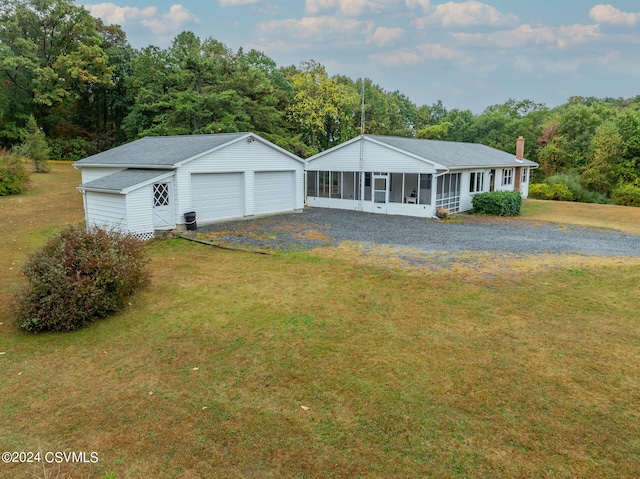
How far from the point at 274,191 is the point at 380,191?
5381 mm

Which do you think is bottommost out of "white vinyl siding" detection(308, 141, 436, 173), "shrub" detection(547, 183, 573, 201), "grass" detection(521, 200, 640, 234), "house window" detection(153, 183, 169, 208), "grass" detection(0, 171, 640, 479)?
"grass" detection(0, 171, 640, 479)

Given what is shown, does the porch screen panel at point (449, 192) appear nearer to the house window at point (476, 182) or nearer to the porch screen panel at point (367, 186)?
the house window at point (476, 182)

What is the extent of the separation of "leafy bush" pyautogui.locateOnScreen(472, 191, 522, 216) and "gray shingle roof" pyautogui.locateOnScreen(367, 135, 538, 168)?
172 centimetres

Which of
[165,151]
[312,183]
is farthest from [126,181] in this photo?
[312,183]

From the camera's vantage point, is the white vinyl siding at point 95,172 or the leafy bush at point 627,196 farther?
the leafy bush at point 627,196

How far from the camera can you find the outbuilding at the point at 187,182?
1462 centimetres

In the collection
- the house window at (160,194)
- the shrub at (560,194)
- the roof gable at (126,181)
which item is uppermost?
the roof gable at (126,181)

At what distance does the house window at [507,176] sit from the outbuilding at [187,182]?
13.4 metres

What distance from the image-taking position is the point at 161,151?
1789 cm

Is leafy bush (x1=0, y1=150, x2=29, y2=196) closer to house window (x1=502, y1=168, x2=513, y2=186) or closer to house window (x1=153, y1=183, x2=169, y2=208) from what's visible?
house window (x1=153, y1=183, x2=169, y2=208)

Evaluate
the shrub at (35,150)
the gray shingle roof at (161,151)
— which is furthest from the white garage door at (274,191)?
the shrub at (35,150)

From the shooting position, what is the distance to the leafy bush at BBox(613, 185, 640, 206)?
28391 mm

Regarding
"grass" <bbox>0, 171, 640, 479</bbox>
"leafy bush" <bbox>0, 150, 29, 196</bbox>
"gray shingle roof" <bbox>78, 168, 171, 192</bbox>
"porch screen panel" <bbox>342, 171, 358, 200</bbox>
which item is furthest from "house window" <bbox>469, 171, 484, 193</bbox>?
"leafy bush" <bbox>0, 150, 29, 196</bbox>

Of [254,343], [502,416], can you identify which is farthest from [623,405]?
[254,343]
